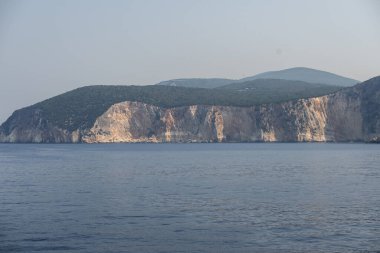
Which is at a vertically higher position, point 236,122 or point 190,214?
point 236,122

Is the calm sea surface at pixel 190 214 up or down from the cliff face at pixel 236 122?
down

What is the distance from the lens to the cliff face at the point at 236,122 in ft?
579

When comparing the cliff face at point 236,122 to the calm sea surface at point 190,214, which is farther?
the cliff face at point 236,122

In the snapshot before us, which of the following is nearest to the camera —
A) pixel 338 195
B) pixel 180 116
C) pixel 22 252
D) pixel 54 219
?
pixel 22 252

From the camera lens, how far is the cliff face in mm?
176500

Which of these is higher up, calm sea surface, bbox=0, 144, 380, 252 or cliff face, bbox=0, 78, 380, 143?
cliff face, bbox=0, 78, 380, 143

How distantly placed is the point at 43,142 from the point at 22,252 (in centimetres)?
17615

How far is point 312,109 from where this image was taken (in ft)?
580

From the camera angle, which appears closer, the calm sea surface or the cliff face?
the calm sea surface

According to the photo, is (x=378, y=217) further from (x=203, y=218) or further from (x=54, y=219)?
(x=54, y=219)

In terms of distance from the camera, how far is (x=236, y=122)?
18575cm

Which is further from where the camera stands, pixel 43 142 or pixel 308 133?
pixel 43 142

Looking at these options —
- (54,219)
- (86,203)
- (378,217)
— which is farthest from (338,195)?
(54,219)

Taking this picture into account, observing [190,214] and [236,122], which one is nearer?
[190,214]
